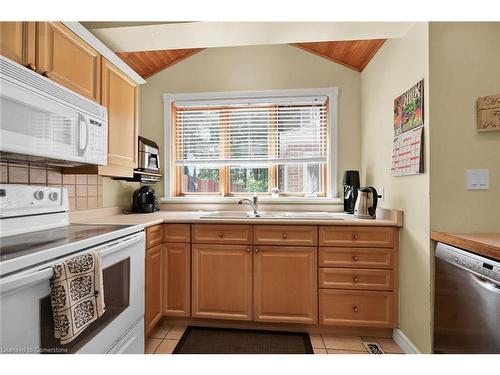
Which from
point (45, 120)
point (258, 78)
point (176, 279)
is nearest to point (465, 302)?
point (176, 279)

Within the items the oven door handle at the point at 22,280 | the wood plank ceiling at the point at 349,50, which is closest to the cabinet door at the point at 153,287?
the oven door handle at the point at 22,280

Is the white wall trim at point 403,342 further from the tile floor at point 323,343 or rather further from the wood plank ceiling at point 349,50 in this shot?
the wood plank ceiling at point 349,50

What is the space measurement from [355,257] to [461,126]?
105 centimetres

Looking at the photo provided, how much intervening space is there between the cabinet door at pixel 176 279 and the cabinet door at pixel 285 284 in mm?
529

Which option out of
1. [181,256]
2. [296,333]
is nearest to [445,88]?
[296,333]

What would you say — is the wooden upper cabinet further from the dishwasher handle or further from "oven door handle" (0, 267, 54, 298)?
the dishwasher handle

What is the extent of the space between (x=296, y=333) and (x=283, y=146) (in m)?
1.72

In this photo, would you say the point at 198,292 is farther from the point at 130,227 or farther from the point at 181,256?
the point at 130,227

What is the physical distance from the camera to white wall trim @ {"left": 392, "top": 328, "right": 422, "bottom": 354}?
160 cm

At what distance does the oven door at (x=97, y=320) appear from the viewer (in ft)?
2.52

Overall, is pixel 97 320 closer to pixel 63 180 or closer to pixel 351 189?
pixel 63 180

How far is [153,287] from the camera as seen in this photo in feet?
5.77

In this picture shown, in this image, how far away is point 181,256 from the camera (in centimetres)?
191

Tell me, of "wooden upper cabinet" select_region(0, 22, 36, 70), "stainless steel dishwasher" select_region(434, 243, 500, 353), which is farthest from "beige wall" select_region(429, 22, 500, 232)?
"wooden upper cabinet" select_region(0, 22, 36, 70)
